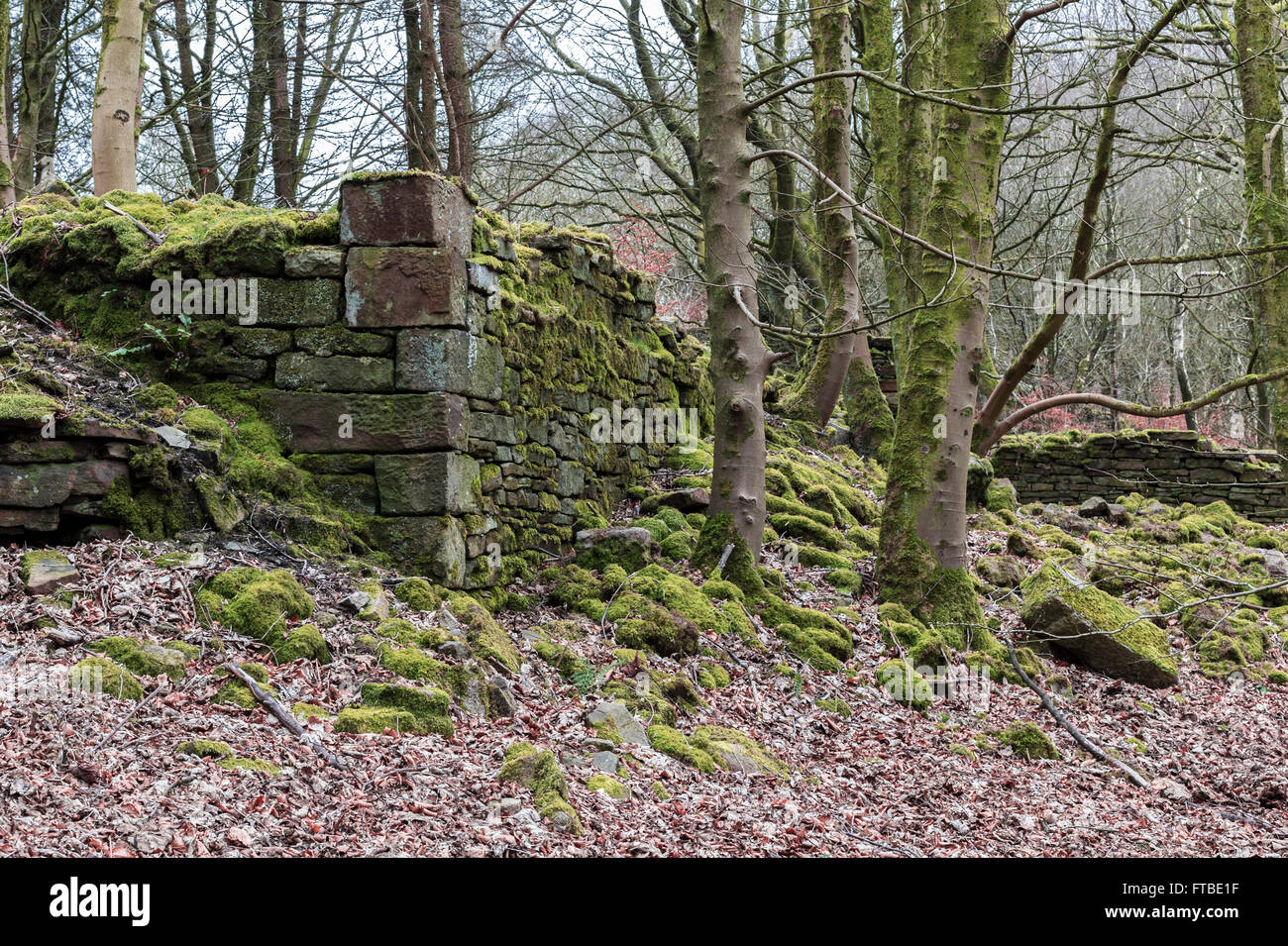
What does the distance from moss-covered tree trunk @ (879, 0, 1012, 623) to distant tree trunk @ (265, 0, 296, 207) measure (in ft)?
26.1

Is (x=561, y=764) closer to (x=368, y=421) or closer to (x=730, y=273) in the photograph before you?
(x=368, y=421)

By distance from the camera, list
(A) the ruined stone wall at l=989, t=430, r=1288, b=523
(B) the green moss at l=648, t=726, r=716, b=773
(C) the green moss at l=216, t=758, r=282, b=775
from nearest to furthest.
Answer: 1. (C) the green moss at l=216, t=758, r=282, b=775
2. (B) the green moss at l=648, t=726, r=716, b=773
3. (A) the ruined stone wall at l=989, t=430, r=1288, b=523

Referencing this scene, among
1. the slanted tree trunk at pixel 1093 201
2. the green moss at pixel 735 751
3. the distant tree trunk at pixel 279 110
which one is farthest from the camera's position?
the distant tree trunk at pixel 279 110

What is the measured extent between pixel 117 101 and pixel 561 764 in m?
6.97

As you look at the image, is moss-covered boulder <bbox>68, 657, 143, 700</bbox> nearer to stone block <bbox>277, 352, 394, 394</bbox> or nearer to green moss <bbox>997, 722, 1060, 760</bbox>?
stone block <bbox>277, 352, 394, 394</bbox>

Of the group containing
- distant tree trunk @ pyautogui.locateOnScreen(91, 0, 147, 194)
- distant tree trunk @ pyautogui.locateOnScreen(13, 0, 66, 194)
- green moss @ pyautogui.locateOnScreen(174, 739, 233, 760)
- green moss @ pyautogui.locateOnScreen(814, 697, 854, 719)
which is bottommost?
green moss @ pyautogui.locateOnScreen(814, 697, 854, 719)

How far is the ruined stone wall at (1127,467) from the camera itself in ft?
46.1

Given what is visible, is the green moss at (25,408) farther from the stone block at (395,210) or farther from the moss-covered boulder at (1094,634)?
the moss-covered boulder at (1094,634)

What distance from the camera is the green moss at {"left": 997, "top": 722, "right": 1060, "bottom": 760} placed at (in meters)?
5.70

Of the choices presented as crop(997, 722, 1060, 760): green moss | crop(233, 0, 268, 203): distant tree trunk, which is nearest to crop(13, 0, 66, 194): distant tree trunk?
crop(233, 0, 268, 203): distant tree trunk

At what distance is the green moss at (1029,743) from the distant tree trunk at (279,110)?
988cm

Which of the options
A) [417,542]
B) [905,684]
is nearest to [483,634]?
[417,542]

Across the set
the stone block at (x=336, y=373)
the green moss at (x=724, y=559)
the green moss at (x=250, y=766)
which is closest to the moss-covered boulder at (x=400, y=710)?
the green moss at (x=250, y=766)

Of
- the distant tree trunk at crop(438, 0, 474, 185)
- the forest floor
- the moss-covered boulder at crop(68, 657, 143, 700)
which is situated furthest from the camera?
the distant tree trunk at crop(438, 0, 474, 185)
